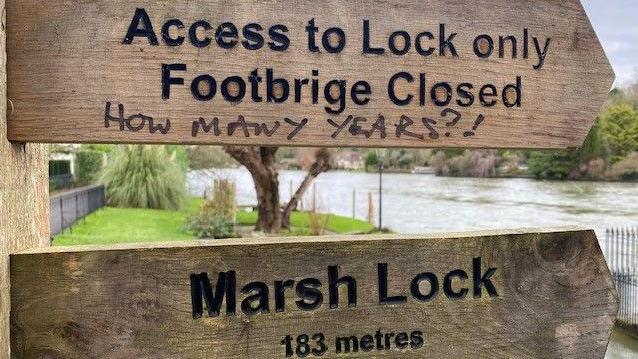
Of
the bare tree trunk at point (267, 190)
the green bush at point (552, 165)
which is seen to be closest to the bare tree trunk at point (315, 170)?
the bare tree trunk at point (267, 190)

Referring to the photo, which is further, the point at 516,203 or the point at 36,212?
the point at 516,203

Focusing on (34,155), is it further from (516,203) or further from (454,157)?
(454,157)

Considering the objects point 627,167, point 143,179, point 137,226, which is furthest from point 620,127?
point 143,179

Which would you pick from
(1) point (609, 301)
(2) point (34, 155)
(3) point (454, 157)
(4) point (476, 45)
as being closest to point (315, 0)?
(4) point (476, 45)

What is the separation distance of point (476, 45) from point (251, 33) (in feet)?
1.66

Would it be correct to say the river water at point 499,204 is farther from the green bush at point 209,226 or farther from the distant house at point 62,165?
the distant house at point 62,165

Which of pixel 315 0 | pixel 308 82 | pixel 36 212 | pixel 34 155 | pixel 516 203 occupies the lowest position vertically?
pixel 516 203

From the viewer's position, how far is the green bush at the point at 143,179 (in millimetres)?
17359

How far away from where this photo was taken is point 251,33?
3.92 ft

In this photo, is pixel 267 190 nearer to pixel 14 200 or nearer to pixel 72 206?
pixel 72 206

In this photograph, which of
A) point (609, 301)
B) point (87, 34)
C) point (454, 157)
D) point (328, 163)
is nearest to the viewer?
point (87, 34)

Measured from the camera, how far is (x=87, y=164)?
19781 millimetres

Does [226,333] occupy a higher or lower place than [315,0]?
lower

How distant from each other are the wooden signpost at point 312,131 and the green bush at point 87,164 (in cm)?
1967
